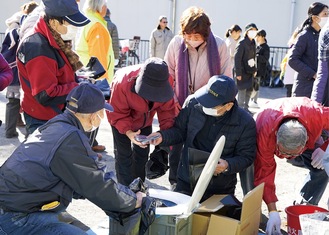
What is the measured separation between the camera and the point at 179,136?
11.2 feet

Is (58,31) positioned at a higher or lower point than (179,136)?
higher

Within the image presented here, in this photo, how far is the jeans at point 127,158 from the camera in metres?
3.63

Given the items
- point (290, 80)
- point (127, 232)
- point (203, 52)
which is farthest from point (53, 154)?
point (290, 80)

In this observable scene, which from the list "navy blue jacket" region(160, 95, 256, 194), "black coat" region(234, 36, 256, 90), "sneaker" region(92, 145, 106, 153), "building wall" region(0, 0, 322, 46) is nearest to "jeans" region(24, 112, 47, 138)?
"navy blue jacket" region(160, 95, 256, 194)

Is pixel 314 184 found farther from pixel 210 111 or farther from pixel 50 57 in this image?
pixel 50 57

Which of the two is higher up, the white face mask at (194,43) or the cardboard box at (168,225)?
the white face mask at (194,43)

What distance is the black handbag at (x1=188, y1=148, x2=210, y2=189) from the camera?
3.07 meters

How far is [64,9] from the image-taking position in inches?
123

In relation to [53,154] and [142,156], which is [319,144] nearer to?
[142,156]

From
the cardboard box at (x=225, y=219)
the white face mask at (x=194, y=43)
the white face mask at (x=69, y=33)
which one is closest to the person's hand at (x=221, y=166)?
the cardboard box at (x=225, y=219)

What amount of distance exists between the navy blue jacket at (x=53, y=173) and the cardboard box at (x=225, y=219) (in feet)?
2.27

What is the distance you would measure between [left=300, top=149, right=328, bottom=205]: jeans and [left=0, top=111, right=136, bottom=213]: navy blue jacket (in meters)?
1.92

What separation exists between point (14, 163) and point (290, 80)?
16.7 ft

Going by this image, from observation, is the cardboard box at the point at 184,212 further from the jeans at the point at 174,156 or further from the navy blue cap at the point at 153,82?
the jeans at the point at 174,156
